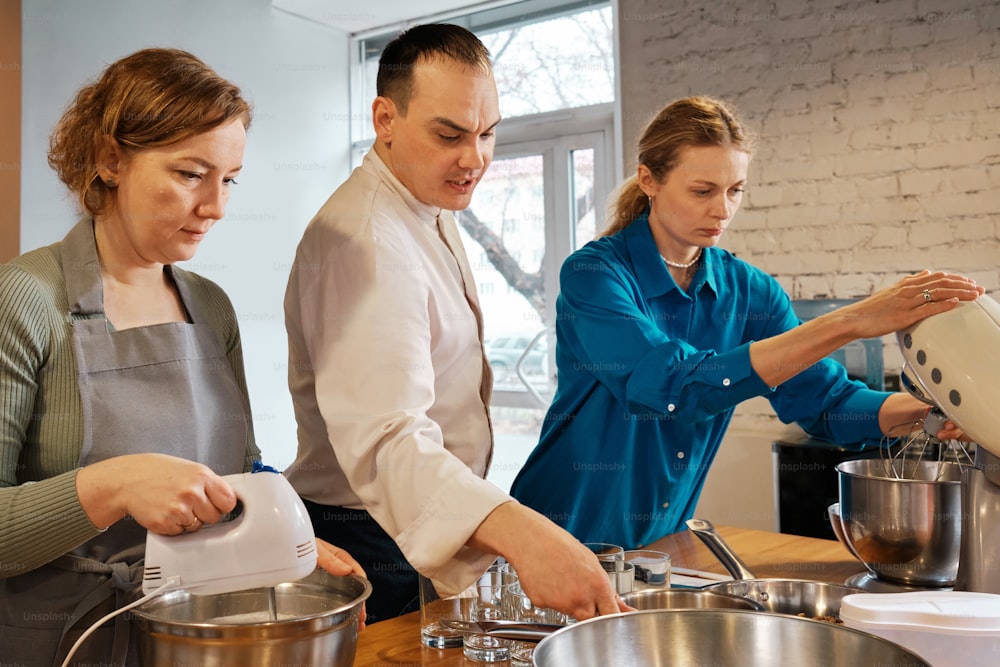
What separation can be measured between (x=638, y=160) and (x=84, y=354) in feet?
4.30

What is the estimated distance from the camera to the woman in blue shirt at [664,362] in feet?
5.69

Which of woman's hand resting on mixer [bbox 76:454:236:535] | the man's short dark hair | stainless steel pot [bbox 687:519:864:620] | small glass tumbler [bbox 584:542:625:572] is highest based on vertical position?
the man's short dark hair

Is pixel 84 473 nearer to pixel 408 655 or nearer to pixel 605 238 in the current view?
pixel 408 655

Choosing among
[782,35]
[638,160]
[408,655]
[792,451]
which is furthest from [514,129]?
[408,655]

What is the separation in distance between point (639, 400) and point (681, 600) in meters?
0.55

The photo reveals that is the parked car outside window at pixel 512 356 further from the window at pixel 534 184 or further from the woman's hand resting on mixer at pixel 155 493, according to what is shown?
the woman's hand resting on mixer at pixel 155 493

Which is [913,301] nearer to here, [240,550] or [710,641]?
[710,641]

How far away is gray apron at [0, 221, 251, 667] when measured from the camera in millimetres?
1141

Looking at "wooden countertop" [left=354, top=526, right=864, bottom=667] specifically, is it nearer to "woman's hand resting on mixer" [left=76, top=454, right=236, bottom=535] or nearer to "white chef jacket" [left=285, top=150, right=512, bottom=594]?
"white chef jacket" [left=285, top=150, right=512, bottom=594]

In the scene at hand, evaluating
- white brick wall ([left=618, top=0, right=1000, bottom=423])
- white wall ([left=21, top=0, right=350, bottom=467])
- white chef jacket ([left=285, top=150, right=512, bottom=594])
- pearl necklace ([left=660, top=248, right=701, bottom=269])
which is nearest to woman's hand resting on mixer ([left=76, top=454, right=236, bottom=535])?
white chef jacket ([left=285, top=150, right=512, bottom=594])

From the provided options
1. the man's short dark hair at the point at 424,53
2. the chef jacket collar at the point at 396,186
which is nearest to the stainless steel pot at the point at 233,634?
the chef jacket collar at the point at 396,186

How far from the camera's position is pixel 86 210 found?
4.18 feet

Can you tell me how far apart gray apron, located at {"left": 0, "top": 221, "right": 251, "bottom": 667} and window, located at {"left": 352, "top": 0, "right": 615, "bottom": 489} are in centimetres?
343

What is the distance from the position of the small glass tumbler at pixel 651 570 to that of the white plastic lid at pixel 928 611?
30cm
